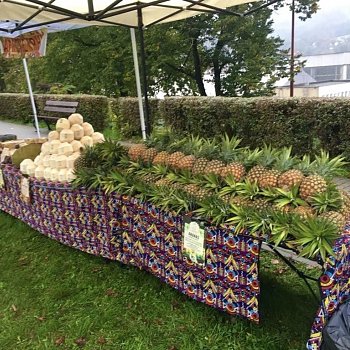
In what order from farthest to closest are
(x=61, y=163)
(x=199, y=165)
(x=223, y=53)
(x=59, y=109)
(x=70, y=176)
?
(x=223, y=53) < (x=59, y=109) < (x=61, y=163) < (x=70, y=176) < (x=199, y=165)

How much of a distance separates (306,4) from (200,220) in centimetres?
1111

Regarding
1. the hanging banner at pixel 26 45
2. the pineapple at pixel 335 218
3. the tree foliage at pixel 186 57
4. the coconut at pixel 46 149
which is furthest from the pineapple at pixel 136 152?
the tree foliage at pixel 186 57

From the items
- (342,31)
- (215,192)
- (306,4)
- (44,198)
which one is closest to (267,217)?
(215,192)

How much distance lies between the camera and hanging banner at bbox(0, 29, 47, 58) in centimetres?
509

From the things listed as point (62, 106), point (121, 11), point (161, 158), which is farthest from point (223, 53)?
point (161, 158)

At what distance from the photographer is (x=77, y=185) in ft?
8.91

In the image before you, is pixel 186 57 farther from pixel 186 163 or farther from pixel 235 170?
pixel 235 170

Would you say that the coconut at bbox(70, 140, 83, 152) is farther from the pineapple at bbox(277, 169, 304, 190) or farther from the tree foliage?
the tree foliage

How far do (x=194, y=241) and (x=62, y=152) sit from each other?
1620mm

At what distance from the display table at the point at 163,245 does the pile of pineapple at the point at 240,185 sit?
0.28ft

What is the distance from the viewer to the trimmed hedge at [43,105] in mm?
10023

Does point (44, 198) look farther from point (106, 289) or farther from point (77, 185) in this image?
point (106, 289)

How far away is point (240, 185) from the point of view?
1958 millimetres

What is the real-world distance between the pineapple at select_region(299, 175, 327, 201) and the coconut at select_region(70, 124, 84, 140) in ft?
7.35
